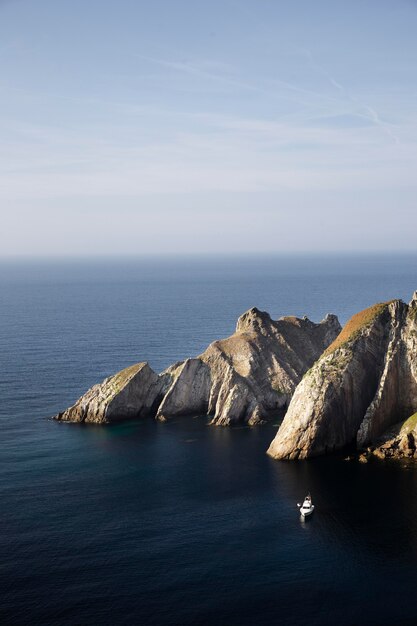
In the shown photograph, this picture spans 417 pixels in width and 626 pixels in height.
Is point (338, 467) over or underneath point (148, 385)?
underneath

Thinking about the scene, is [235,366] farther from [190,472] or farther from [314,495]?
[314,495]

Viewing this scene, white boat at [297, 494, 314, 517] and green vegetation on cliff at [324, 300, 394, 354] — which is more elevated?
green vegetation on cliff at [324, 300, 394, 354]

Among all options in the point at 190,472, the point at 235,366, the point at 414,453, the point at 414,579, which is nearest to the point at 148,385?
the point at 235,366

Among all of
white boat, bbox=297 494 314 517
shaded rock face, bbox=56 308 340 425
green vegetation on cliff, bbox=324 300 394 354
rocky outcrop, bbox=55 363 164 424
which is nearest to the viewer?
white boat, bbox=297 494 314 517

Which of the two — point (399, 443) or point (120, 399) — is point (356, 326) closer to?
point (399, 443)

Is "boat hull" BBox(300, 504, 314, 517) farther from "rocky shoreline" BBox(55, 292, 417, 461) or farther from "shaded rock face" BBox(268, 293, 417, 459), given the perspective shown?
"shaded rock face" BBox(268, 293, 417, 459)

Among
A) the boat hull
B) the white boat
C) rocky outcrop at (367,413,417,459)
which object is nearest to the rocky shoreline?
rocky outcrop at (367,413,417,459)
